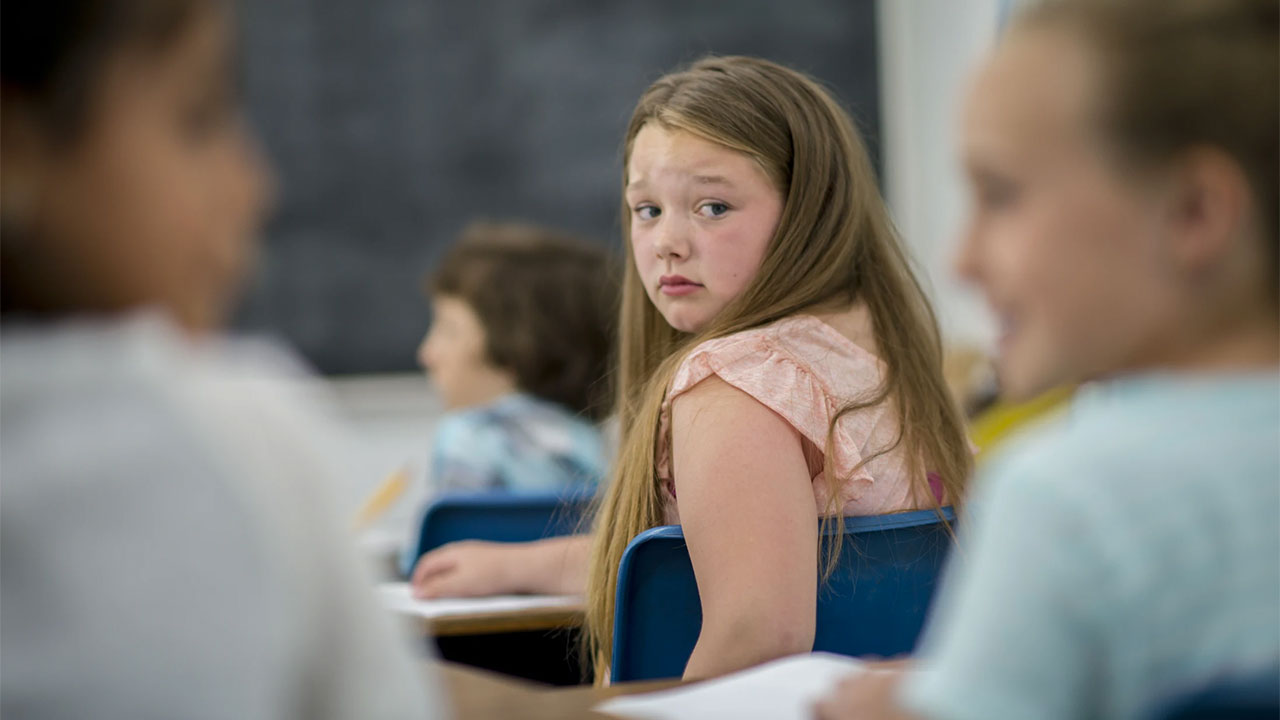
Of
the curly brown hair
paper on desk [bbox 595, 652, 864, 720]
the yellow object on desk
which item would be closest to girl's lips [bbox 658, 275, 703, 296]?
paper on desk [bbox 595, 652, 864, 720]

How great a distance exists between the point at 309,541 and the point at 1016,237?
393 mm

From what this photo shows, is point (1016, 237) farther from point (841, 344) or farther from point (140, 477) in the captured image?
point (841, 344)

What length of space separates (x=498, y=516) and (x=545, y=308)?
0.90 meters

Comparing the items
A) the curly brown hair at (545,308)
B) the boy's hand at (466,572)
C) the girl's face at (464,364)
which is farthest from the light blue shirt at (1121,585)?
the girl's face at (464,364)

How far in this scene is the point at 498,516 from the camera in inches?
94.0

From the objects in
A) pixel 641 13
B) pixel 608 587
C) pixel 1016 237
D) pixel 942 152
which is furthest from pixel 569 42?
pixel 1016 237

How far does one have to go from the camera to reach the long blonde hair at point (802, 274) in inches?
62.0

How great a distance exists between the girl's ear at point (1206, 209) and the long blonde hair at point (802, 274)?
2.81 ft

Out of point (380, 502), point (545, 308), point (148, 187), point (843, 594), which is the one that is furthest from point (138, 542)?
point (380, 502)

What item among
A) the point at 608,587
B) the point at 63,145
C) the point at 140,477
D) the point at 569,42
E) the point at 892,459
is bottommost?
the point at 608,587

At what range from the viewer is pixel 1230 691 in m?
0.60

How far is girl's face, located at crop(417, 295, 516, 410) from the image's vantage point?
3.23 meters

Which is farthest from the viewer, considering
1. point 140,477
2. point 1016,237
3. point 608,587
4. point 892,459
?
point 608,587

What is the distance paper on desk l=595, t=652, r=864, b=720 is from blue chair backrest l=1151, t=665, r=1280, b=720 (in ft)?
0.94
